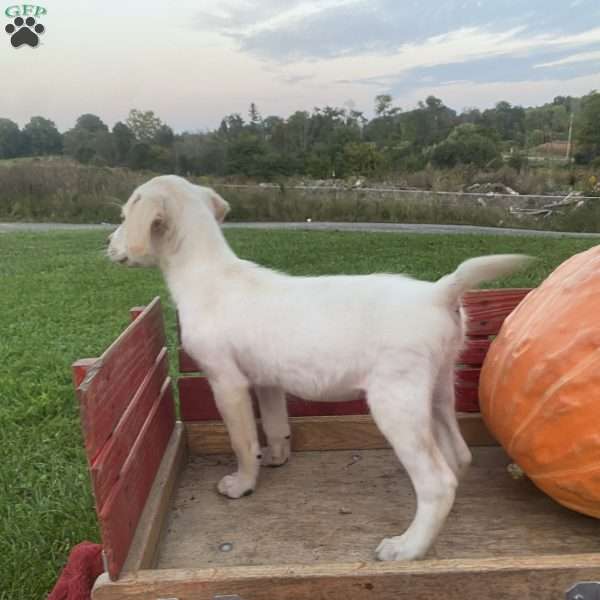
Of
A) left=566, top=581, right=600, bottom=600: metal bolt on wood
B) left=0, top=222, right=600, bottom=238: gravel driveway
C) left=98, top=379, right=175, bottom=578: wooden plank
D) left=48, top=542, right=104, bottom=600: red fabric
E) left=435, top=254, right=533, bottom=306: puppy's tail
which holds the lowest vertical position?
left=0, top=222, right=600, bottom=238: gravel driveway

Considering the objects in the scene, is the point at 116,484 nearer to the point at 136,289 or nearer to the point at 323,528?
the point at 323,528

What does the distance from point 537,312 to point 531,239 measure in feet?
25.7

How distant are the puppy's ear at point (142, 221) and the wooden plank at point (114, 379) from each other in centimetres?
22

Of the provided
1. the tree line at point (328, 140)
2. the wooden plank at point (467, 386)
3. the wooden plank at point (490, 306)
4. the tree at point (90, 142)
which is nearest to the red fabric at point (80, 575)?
the wooden plank at point (467, 386)

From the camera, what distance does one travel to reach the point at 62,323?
545cm

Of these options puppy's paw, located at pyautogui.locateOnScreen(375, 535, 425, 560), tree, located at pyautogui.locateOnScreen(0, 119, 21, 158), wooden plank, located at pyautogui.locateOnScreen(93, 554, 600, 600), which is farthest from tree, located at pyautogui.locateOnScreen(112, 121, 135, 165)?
wooden plank, located at pyautogui.locateOnScreen(93, 554, 600, 600)

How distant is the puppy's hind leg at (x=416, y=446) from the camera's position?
1646 mm

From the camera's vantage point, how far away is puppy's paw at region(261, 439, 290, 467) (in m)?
2.27

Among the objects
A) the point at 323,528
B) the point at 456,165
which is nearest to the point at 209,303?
the point at 323,528

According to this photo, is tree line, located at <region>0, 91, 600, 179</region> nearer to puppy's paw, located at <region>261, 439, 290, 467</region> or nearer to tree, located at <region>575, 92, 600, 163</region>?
tree, located at <region>575, 92, 600, 163</region>

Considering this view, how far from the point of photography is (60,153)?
11.5 m

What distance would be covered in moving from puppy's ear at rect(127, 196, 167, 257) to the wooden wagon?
0.23 m

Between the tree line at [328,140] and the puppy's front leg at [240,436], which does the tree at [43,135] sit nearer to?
the tree line at [328,140]

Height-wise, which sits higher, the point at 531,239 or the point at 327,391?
the point at 327,391
